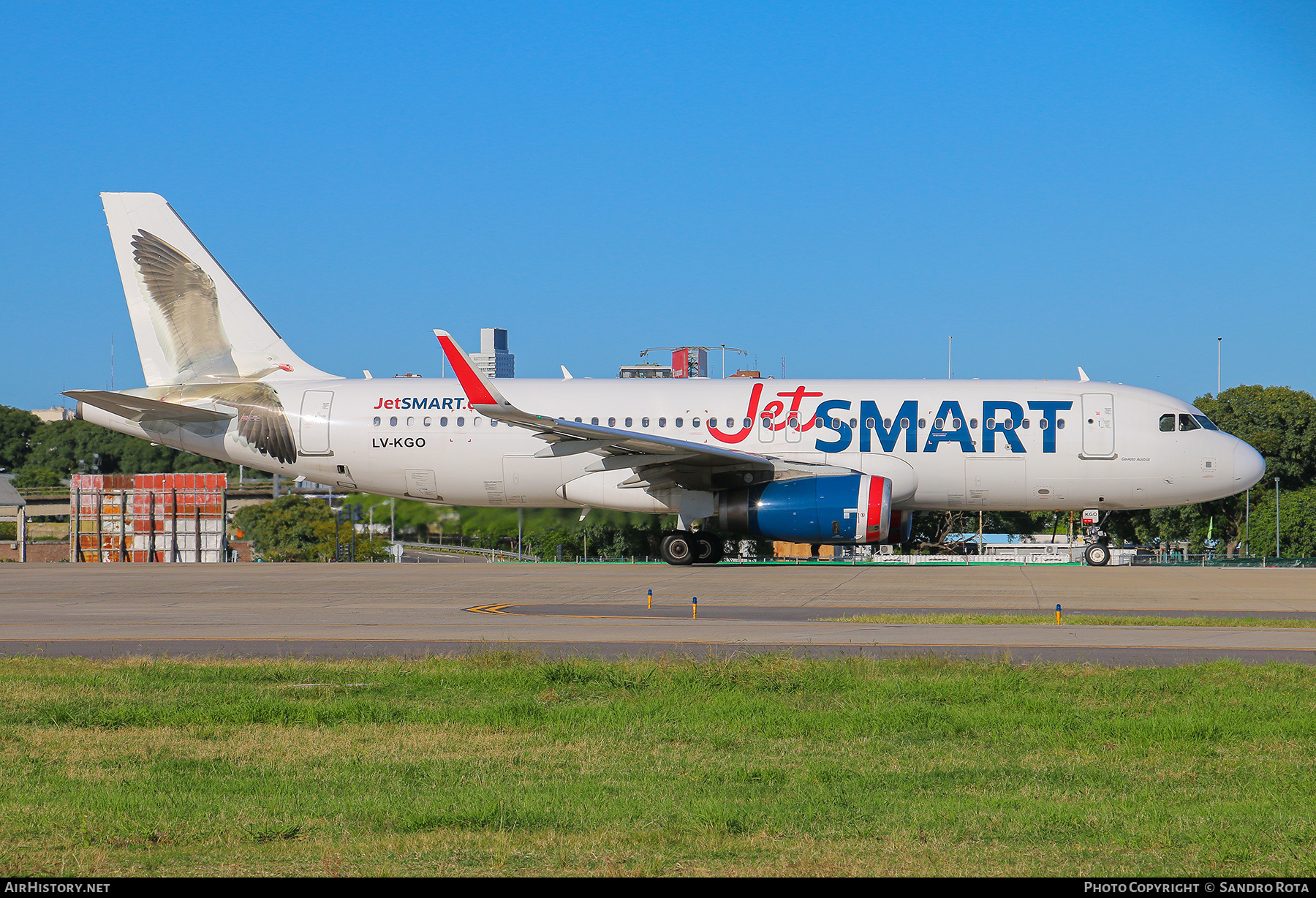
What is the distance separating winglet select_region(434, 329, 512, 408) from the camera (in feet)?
82.8

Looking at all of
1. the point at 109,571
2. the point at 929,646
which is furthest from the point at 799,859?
the point at 109,571

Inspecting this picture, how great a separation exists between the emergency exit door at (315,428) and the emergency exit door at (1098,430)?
59.6ft

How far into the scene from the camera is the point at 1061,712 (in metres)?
9.88

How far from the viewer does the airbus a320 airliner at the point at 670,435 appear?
27.3m

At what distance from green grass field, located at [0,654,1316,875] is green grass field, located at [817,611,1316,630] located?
176 inches

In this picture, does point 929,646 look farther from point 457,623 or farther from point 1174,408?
point 1174,408

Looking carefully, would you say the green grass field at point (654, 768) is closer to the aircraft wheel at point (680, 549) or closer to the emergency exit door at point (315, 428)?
Result: the aircraft wheel at point (680, 549)

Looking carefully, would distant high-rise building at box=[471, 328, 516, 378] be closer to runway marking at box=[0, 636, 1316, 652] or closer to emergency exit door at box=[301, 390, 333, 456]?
emergency exit door at box=[301, 390, 333, 456]

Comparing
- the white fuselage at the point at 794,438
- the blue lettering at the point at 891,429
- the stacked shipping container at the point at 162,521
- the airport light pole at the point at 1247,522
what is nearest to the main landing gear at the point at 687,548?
the white fuselage at the point at 794,438

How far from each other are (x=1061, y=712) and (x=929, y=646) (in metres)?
4.22

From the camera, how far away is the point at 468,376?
83.8 feet

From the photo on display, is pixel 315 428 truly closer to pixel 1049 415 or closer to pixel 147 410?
pixel 147 410

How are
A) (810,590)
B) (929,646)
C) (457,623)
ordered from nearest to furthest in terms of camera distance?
1. (929,646)
2. (457,623)
3. (810,590)

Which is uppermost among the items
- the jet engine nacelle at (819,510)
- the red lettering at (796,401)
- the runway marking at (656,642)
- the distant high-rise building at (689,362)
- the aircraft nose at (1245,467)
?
the distant high-rise building at (689,362)
